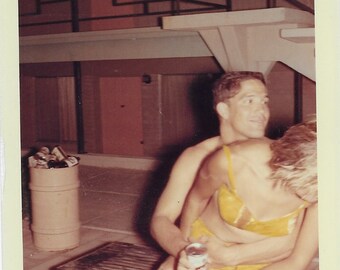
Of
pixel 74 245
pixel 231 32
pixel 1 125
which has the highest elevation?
pixel 231 32

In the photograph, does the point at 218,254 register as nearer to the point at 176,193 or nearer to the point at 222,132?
the point at 176,193

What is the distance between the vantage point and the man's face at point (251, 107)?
1818 mm

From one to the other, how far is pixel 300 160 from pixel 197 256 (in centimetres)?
44

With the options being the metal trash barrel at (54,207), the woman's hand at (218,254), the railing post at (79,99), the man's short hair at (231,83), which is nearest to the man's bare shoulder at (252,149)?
the man's short hair at (231,83)

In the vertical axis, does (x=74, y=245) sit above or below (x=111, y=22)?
below

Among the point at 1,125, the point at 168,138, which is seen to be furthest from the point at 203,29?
the point at 168,138

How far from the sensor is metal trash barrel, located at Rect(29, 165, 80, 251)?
13.9ft

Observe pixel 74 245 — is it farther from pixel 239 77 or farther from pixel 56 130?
pixel 56 130

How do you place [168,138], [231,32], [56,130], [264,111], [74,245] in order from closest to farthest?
[264,111]
[231,32]
[74,245]
[168,138]
[56,130]

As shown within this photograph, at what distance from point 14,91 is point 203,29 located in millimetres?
2627

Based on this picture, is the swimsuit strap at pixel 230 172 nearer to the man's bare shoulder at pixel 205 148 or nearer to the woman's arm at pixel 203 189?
the woman's arm at pixel 203 189

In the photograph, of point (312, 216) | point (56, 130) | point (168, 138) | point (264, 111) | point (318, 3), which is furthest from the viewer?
point (56, 130)

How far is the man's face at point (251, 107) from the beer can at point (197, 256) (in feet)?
1.45

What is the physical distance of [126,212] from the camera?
553 centimetres
